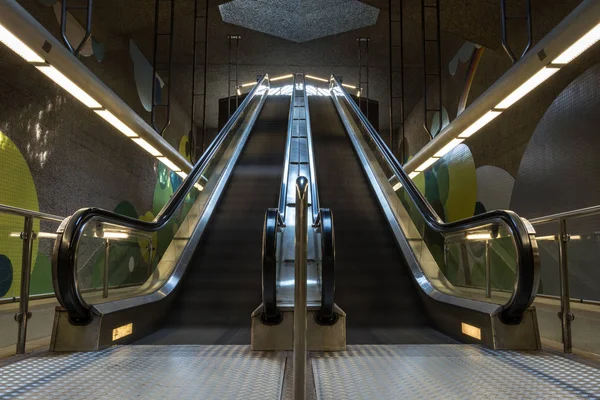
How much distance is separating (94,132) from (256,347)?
7.18m

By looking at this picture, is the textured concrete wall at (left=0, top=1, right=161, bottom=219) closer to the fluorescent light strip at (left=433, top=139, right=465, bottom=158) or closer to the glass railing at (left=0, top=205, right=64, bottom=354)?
the glass railing at (left=0, top=205, right=64, bottom=354)

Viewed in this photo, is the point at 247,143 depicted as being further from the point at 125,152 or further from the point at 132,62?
the point at 132,62

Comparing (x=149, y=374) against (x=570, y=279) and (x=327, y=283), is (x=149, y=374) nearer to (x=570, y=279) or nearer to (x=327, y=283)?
(x=327, y=283)

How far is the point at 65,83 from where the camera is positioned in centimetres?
466

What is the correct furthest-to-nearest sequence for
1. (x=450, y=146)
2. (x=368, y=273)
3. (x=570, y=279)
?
(x=450, y=146) < (x=368, y=273) < (x=570, y=279)

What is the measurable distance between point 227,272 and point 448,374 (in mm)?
3327

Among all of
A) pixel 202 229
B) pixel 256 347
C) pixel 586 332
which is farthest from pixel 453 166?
pixel 256 347

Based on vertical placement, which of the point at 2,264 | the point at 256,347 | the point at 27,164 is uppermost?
the point at 27,164

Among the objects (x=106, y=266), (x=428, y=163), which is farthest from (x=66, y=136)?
(x=428, y=163)

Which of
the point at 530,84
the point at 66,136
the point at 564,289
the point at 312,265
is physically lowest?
the point at 564,289

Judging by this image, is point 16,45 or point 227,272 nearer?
point 16,45

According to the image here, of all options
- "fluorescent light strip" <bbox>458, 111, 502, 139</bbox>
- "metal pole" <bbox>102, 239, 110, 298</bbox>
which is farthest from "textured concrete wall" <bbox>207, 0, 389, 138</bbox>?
"metal pole" <bbox>102, 239, 110, 298</bbox>

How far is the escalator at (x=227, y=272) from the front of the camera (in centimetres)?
457

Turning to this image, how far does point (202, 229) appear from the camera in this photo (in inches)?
262
